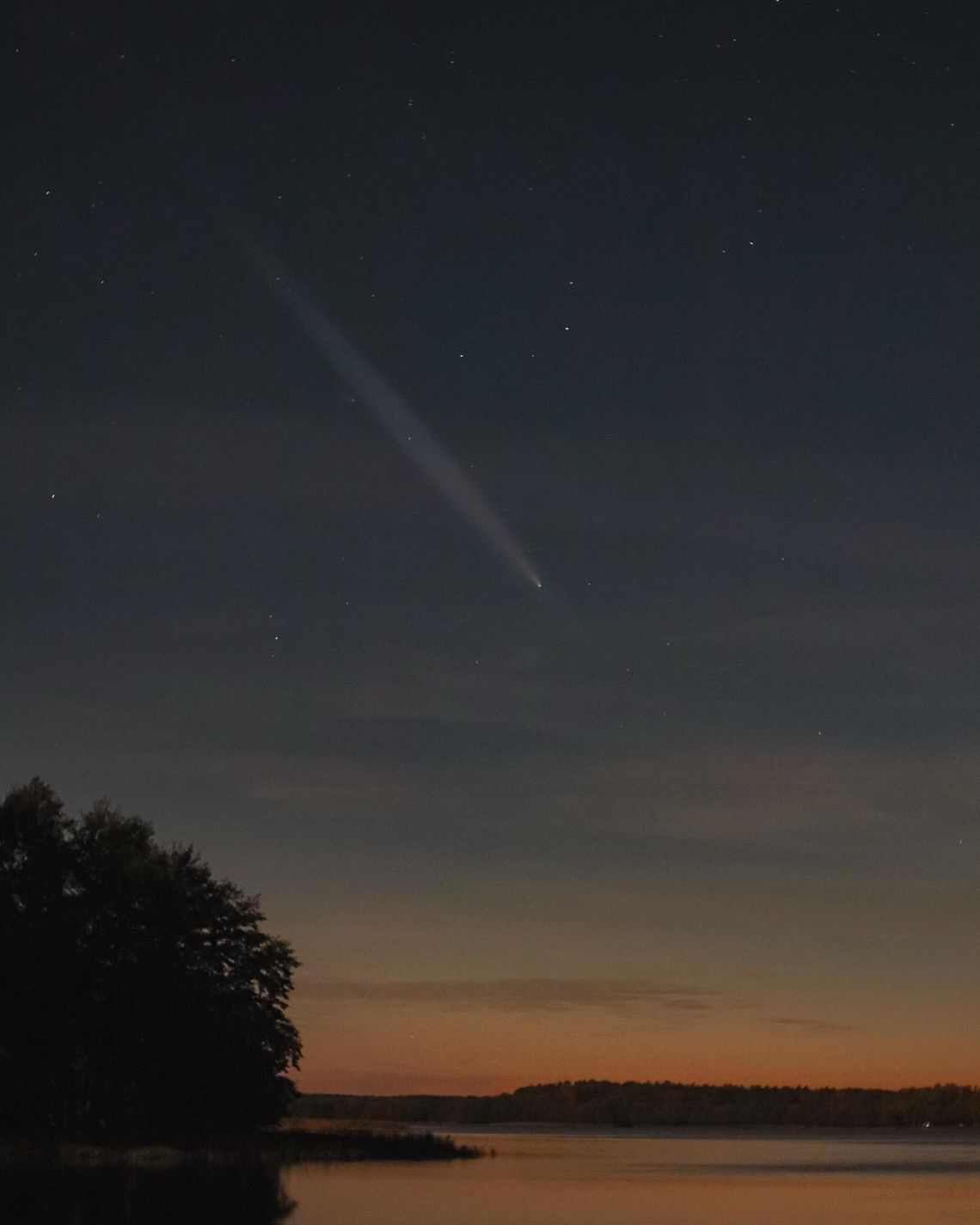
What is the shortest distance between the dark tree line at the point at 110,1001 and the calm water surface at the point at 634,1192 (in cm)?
561

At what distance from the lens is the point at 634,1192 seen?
6450 centimetres

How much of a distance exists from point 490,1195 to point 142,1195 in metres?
14.1

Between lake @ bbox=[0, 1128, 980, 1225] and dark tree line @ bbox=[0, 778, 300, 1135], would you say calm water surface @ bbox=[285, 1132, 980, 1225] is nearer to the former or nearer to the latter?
lake @ bbox=[0, 1128, 980, 1225]

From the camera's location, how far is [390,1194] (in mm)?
56000

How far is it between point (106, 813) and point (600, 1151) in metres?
60.0

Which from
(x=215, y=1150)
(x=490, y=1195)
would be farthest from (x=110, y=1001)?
(x=490, y=1195)

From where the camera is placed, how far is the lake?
44.9 m

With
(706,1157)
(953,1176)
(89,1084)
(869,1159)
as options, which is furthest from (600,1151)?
(89,1084)

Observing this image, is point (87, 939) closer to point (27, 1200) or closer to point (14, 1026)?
point (14, 1026)

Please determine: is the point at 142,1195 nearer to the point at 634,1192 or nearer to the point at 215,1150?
the point at 634,1192

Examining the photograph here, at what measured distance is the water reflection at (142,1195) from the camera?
40.5 metres

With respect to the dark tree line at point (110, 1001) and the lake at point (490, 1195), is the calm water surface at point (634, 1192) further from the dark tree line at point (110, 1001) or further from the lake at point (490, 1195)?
the dark tree line at point (110, 1001)

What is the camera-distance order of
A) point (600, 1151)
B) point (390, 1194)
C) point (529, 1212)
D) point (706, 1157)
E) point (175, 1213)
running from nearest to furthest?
point (175, 1213) < point (529, 1212) < point (390, 1194) < point (706, 1157) < point (600, 1151)

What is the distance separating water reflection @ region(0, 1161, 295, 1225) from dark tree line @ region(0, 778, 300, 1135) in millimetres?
4149
